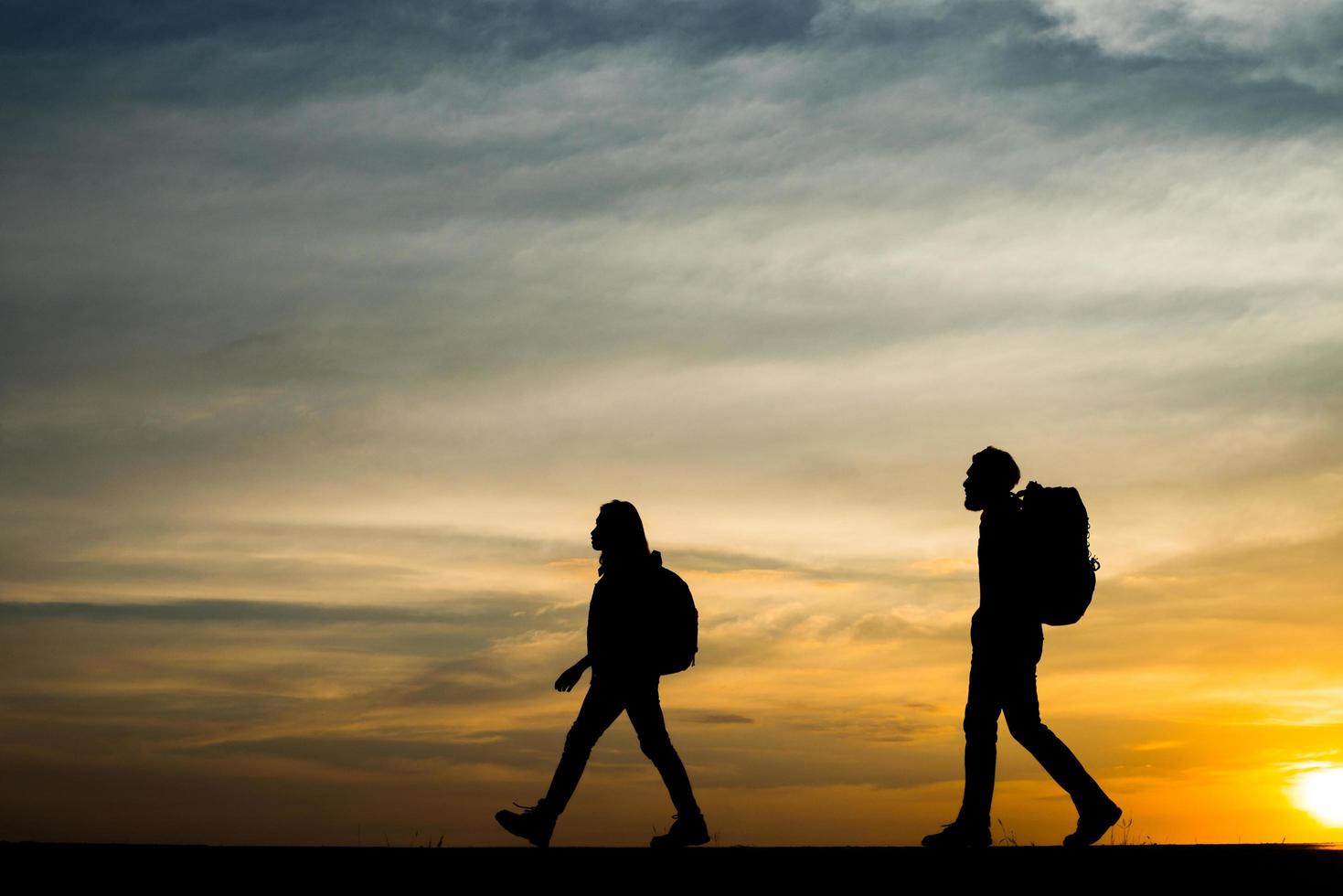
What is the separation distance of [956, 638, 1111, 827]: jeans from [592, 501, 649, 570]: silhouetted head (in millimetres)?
2257

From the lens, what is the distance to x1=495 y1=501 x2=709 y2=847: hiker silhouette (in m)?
9.52

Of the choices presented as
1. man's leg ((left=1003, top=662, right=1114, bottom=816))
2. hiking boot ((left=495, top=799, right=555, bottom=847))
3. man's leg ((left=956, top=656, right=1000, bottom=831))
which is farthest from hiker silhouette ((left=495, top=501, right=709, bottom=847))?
man's leg ((left=1003, top=662, right=1114, bottom=816))

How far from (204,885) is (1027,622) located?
4.99 meters

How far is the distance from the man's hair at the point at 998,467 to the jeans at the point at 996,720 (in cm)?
96

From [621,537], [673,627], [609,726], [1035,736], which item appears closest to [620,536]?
[621,537]

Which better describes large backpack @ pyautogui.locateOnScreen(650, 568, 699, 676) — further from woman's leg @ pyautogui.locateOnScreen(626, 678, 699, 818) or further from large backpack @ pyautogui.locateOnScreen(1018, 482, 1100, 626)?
large backpack @ pyautogui.locateOnScreen(1018, 482, 1100, 626)

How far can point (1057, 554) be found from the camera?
28.7 feet

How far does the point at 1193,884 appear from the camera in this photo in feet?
20.5

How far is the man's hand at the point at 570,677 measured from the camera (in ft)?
31.6

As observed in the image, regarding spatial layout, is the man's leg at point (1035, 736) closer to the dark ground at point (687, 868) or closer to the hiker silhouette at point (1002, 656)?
the hiker silhouette at point (1002, 656)

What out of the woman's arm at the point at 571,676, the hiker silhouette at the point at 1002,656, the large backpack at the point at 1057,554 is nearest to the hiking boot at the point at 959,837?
the hiker silhouette at the point at 1002,656

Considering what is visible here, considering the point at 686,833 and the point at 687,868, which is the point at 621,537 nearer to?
the point at 686,833

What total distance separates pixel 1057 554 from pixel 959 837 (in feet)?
5.74

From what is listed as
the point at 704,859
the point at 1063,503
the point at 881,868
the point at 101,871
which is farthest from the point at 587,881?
the point at 1063,503
